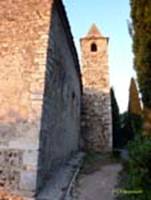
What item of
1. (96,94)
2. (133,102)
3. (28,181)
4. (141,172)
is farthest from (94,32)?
(28,181)

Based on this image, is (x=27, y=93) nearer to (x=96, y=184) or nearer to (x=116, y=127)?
(x=96, y=184)

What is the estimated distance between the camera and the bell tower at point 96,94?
1620 cm

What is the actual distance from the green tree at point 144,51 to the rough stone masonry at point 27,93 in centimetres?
232

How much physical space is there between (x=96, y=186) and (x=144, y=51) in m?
3.68

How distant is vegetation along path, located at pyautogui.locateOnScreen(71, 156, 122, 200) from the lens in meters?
7.06

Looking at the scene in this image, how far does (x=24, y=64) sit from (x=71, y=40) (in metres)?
3.88

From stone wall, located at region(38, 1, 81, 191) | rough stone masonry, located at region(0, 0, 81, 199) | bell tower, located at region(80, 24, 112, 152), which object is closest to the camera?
rough stone masonry, located at region(0, 0, 81, 199)

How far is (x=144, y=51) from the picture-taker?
832 centimetres

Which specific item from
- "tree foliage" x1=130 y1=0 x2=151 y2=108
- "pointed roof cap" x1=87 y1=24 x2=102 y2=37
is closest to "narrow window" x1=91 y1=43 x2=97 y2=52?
"pointed roof cap" x1=87 y1=24 x2=102 y2=37

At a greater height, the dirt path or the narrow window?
the narrow window

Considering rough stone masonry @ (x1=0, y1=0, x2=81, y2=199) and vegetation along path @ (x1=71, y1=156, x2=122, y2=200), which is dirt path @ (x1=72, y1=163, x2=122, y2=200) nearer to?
vegetation along path @ (x1=71, y1=156, x2=122, y2=200)

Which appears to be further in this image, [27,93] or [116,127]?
[116,127]

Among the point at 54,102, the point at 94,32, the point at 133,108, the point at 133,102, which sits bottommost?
the point at 54,102

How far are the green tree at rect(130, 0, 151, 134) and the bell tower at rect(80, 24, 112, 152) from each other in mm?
7682
